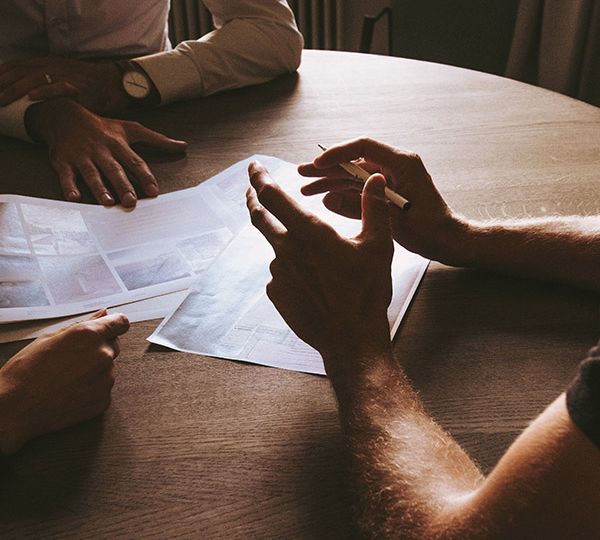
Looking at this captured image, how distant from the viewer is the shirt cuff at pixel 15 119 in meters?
1.28

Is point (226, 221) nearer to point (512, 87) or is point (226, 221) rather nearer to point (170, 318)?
point (170, 318)

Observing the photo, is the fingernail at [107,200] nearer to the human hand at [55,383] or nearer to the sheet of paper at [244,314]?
the sheet of paper at [244,314]

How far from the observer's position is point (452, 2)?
85.0 inches

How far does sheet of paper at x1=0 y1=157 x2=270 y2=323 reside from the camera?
880 millimetres

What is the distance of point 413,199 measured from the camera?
3.06 ft

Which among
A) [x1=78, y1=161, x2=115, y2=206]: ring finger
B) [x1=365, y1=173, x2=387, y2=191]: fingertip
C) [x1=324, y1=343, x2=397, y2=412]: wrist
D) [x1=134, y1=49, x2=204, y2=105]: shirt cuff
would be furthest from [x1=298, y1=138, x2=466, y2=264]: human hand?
[x1=134, y1=49, x2=204, y2=105]: shirt cuff

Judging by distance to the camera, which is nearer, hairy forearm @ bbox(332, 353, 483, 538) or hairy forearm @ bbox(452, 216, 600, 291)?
hairy forearm @ bbox(332, 353, 483, 538)

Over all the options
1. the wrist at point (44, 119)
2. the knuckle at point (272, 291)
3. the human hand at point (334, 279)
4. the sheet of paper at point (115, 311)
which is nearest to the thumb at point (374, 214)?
the human hand at point (334, 279)

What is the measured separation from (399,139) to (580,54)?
5.31 ft

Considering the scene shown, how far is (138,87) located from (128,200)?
39cm

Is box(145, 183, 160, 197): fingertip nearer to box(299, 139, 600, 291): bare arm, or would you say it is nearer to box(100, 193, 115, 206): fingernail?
box(100, 193, 115, 206): fingernail

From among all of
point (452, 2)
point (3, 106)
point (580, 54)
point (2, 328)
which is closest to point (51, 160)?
point (3, 106)

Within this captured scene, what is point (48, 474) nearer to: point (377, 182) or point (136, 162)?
point (377, 182)

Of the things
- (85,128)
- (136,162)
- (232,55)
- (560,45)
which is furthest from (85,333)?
(560,45)
